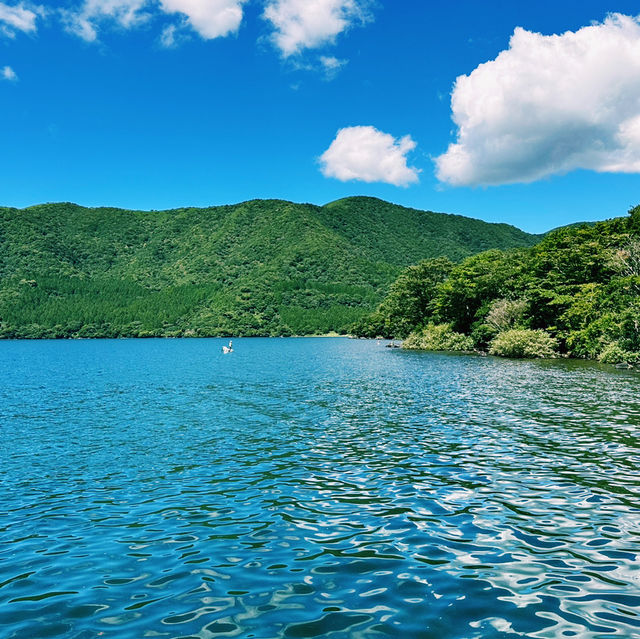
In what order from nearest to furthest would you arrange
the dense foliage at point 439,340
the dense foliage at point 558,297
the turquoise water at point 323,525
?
the turquoise water at point 323,525
the dense foliage at point 558,297
the dense foliage at point 439,340

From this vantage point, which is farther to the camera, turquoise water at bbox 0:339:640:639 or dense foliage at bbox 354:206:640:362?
dense foliage at bbox 354:206:640:362

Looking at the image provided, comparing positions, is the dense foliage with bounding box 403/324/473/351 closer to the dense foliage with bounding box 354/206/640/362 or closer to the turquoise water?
the dense foliage with bounding box 354/206/640/362

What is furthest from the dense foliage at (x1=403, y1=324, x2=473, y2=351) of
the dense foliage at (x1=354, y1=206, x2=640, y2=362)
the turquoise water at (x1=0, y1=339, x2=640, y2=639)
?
the turquoise water at (x1=0, y1=339, x2=640, y2=639)

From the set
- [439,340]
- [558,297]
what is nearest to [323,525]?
[558,297]

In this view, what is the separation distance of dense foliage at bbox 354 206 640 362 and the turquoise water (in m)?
49.3

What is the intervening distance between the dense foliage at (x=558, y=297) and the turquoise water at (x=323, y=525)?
4933 centimetres

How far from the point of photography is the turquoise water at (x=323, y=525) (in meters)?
9.37

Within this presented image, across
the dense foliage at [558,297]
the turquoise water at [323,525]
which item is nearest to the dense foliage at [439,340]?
the dense foliage at [558,297]

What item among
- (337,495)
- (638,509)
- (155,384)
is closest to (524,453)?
(638,509)

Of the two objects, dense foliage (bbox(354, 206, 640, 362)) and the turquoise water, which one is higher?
dense foliage (bbox(354, 206, 640, 362))

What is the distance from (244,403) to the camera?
→ 37406 millimetres

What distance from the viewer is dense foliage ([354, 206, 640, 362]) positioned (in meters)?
72.2

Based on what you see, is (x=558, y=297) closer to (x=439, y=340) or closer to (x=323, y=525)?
(x=439, y=340)

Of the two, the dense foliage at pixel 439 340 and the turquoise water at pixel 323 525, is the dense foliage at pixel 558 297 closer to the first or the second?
the dense foliage at pixel 439 340
